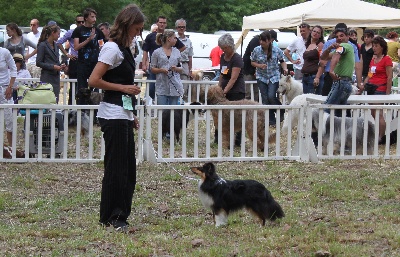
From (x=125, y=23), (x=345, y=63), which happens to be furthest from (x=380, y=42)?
(x=125, y=23)

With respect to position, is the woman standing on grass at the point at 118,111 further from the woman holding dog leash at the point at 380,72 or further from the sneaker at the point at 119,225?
the woman holding dog leash at the point at 380,72

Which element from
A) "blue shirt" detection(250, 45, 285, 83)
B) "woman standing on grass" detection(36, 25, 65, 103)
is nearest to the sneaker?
"woman standing on grass" detection(36, 25, 65, 103)

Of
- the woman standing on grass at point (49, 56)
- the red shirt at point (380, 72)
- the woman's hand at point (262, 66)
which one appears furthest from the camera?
the woman's hand at point (262, 66)

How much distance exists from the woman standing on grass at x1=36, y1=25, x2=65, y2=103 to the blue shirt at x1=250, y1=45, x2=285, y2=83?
354cm

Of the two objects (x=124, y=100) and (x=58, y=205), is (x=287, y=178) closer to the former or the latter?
(x=58, y=205)

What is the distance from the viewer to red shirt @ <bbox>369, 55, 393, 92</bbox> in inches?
537

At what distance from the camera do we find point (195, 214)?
807cm

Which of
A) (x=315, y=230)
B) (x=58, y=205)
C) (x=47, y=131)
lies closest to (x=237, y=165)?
(x=47, y=131)

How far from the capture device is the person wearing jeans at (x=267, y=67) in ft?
48.7

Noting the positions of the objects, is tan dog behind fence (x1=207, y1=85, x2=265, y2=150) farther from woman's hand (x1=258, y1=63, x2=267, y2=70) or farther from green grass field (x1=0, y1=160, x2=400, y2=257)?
woman's hand (x1=258, y1=63, x2=267, y2=70)

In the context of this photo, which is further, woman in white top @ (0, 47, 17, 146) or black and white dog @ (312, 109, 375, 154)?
black and white dog @ (312, 109, 375, 154)

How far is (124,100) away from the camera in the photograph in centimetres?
702

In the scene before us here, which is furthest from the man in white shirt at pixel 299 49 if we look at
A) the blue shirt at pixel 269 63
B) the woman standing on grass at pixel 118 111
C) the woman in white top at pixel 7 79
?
the woman standing on grass at pixel 118 111

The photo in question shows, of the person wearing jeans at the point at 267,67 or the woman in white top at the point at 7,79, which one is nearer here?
the woman in white top at the point at 7,79
